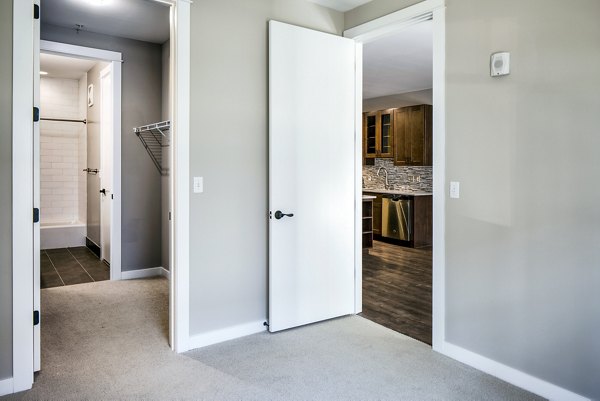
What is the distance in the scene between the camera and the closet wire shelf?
4766mm

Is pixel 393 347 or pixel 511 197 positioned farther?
pixel 393 347

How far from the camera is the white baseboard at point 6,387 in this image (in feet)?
7.62

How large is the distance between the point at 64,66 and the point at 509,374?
250 inches

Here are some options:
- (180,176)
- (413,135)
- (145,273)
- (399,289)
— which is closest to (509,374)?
(399,289)

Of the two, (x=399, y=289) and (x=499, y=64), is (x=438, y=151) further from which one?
(x=399, y=289)

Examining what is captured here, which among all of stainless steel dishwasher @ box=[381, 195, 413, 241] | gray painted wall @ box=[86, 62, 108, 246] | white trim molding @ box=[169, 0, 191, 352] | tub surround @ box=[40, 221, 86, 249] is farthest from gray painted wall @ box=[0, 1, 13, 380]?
stainless steel dishwasher @ box=[381, 195, 413, 241]

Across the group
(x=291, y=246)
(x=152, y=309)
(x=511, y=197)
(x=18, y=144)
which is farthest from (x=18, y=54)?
(x=511, y=197)

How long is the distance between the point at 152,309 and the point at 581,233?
3.17 metres

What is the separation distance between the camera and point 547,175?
2301 mm

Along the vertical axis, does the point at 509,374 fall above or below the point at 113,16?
below

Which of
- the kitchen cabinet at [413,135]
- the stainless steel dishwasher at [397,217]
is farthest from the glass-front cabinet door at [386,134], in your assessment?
the stainless steel dishwasher at [397,217]

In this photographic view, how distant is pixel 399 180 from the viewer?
7.98m

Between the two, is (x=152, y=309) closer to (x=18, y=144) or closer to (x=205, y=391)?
(x=205, y=391)

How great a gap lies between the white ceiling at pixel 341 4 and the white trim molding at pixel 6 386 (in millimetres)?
3150
